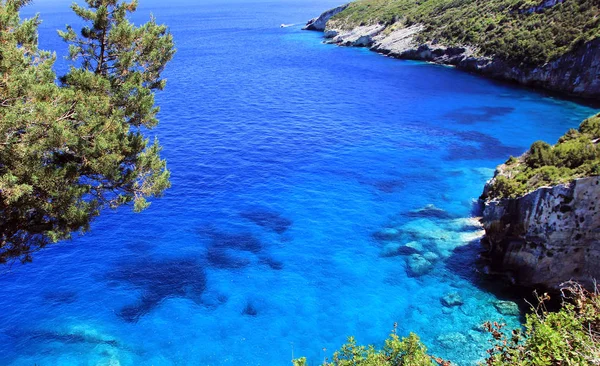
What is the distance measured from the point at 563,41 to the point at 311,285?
73134mm

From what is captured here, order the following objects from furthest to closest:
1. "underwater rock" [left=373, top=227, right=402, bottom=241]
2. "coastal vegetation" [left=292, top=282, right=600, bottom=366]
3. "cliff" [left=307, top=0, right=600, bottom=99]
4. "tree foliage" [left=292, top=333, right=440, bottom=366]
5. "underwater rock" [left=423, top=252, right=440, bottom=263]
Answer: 1. "cliff" [left=307, top=0, right=600, bottom=99]
2. "underwater rock" [left=373, top=227, right=402, bottom=241]
3. "underwater rock" [left=423, top=252, right=440, bottom=263]
4. "tree foliage" [left=292, top=333, right=440, bottom=366]
5. "coastal vegetation" [left=292, top=282, right=600, bottom=366]

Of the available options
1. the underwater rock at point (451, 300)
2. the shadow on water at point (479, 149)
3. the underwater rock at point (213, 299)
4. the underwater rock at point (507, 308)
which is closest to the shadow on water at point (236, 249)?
the underwater rock at point (213, 299)

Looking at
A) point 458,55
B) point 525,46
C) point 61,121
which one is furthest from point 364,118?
point 61,121

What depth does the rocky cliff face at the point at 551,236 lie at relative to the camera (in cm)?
2600

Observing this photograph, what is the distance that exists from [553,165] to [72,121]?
104 ft

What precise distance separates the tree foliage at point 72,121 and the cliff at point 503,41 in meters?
74.8

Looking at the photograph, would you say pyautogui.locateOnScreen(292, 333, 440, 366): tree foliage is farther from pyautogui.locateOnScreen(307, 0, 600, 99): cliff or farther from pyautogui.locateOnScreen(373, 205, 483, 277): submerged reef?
pyautogui.locateOnScreen(307, 0, 600, 99): cliff

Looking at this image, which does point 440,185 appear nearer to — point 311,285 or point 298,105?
point 311,285

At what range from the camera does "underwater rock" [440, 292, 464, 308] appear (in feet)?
95.1

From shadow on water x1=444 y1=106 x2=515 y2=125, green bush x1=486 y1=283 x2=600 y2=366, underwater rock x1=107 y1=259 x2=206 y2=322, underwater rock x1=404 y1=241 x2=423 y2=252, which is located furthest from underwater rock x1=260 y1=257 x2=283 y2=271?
shadow on water x1=444 y1=106 x2=515 y2=125

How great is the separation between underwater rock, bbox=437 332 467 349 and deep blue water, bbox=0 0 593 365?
3.5 inches

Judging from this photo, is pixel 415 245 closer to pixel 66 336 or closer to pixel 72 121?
pixel 66 336

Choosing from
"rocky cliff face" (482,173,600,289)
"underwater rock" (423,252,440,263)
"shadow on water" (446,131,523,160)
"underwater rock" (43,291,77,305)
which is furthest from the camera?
"shadow on water" (446,131,523,160)

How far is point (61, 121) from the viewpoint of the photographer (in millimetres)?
17109
